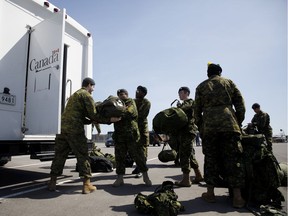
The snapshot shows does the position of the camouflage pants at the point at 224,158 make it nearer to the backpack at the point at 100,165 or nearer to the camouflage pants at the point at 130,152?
the camouflage pants at the point at 130,152

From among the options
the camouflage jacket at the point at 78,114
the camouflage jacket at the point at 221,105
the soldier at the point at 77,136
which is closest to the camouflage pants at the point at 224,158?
the camouflage jacket at the point at 221,105

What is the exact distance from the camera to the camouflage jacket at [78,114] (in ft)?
14.3

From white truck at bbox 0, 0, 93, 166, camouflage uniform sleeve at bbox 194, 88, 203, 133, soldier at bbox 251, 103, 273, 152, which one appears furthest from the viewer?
soldier at bbox 251, 103, 273, 152

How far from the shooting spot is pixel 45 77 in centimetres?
511

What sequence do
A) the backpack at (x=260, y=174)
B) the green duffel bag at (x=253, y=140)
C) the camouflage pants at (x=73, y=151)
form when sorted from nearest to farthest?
the backpack at (x=260, y=174) < the green duffel bag at (x=253, y=140) < the camouflage pants at (x=73, y=151)

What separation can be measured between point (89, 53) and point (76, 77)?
32.2 inches

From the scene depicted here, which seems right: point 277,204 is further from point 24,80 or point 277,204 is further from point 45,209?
point 24,80

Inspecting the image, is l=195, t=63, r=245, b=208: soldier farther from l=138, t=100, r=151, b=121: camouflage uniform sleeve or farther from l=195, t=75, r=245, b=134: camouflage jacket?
l=138, t=100, r=151, b=121: camouflage uniform sleeve

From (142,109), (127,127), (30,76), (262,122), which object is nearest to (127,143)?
(127,127)

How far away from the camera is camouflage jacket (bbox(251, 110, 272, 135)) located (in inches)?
332

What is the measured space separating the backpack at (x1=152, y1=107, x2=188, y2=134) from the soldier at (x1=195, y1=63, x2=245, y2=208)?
23.5 inches

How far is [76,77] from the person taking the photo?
6.18m

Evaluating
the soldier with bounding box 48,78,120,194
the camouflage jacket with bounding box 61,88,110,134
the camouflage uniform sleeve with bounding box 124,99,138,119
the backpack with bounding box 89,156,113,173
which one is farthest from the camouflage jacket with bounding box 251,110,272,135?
the camouflage jacket with bounding box 61,88,110,134

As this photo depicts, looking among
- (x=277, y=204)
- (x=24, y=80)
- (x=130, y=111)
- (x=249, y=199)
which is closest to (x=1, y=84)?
(x=24, y=80)
